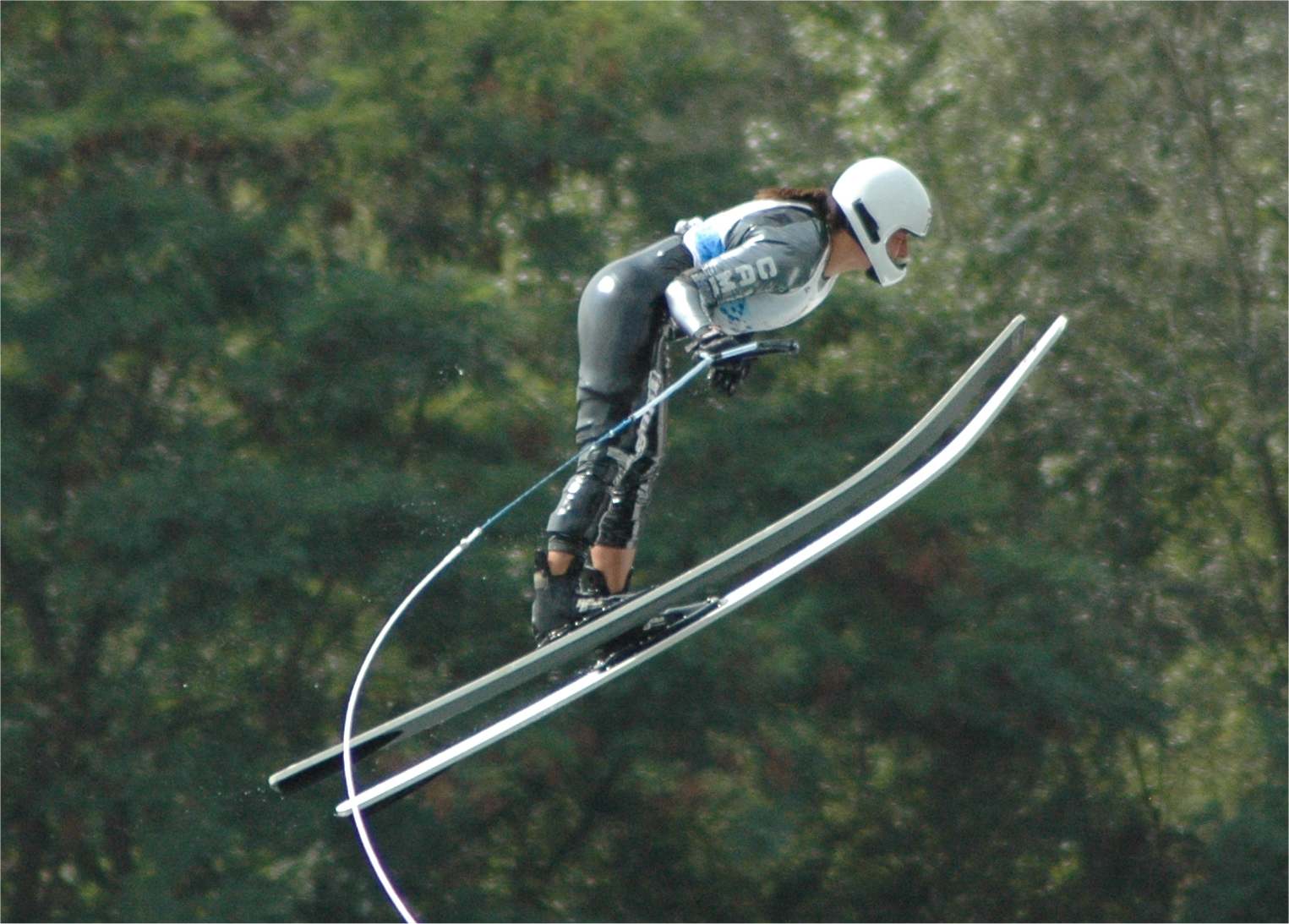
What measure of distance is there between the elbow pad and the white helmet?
0.39 metres

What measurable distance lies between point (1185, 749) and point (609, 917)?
317cm

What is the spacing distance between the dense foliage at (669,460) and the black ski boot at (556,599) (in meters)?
4.81

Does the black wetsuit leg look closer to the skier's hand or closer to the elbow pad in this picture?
the elbow pad

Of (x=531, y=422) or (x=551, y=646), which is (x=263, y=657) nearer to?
(x=531, y=422)

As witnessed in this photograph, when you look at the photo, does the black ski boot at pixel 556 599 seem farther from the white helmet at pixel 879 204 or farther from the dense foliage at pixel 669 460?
the dense foliage at pixel 669 460

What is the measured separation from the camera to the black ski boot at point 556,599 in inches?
165

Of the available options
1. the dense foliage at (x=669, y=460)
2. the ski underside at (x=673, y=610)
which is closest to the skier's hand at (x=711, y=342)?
the ski underside at (x=673, y=610)

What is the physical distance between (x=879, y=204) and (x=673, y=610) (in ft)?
3.17

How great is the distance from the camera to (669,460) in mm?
9391

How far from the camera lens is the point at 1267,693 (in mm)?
10312

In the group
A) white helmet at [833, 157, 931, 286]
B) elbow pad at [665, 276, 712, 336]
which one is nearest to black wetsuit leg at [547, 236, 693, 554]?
elbow pad at [665, 276, 712, 336]

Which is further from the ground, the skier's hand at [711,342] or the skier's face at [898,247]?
the skier's face at [898,247]

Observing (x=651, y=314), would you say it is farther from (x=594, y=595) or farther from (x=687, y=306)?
(x=594, y=595)

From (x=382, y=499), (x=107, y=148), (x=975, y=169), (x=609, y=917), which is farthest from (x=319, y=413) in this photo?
(x=975, y=169)
